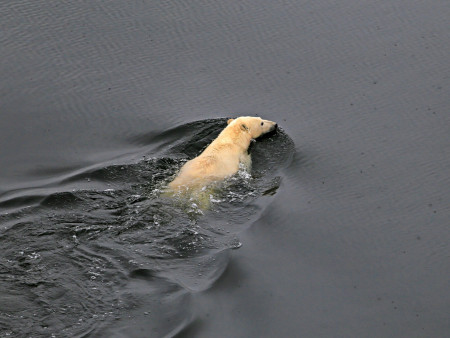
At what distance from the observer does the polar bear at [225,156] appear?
13.3 metres

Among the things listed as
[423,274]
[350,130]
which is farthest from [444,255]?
[350,130]

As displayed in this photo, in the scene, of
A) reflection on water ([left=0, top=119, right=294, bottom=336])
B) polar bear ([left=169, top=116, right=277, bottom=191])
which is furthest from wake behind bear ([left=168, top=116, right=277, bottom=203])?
reflection on water ([left=0, top=119, right=294, bottom=336])

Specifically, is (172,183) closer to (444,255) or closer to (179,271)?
(179,271)

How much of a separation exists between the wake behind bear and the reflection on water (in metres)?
0.24

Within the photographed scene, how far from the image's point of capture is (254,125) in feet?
48.3

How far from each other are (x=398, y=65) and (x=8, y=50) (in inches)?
316

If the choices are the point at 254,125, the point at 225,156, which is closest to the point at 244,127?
the point at 254,125

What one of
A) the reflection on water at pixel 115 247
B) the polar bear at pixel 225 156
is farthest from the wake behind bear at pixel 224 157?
the reflection on water at pixel 115 247

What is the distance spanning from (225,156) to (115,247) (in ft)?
10.4

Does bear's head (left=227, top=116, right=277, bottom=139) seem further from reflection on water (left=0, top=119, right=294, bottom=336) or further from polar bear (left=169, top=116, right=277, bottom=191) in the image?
reflection on water (left=0, top=119, right=294, bottom=336)

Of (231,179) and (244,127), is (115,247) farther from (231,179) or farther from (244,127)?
(244,127)

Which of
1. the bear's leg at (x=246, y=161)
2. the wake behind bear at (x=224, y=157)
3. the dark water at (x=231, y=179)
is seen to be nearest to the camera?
the dark water at (x=231, y=179)

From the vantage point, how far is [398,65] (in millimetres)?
16609

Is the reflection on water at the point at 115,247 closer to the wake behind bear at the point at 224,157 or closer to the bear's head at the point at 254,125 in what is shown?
the wake behind bear at the point at 224,157
